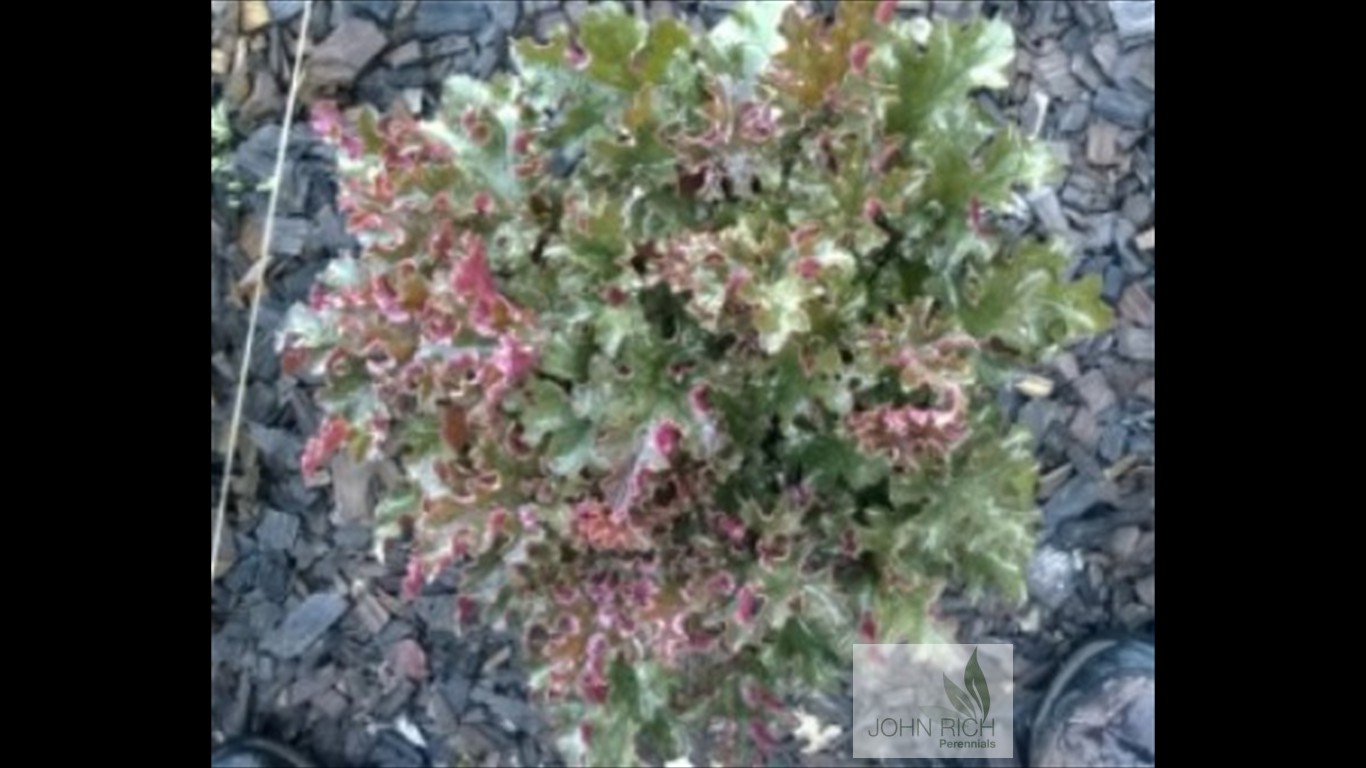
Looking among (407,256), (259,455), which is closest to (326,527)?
(259,455)

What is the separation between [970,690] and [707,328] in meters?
1.03

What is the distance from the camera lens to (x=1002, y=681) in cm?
239

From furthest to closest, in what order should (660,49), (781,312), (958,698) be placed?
1. (958,698)
2. (660,49)
3. (781,312)

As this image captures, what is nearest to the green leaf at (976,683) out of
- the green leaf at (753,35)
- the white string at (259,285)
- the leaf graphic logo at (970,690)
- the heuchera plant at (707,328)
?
the leaf graphic logo at (970,690)

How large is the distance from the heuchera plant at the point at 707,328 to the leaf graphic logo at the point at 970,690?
1.97 feet

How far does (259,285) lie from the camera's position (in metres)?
2.42

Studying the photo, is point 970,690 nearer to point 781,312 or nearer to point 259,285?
point 781,312

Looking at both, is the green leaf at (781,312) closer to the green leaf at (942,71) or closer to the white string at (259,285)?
the green leaf at (942,71)

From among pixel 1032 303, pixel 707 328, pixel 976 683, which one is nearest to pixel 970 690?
pixel 976 683

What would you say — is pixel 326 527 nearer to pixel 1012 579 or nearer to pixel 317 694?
pixel 317 694

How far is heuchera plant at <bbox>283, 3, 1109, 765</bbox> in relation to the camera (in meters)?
1.59

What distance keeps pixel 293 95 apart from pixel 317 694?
3.32ft

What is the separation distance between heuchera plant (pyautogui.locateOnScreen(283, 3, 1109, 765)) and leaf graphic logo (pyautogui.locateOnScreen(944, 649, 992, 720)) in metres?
A: 0.60

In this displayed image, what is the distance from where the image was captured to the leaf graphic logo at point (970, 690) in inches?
92.6
